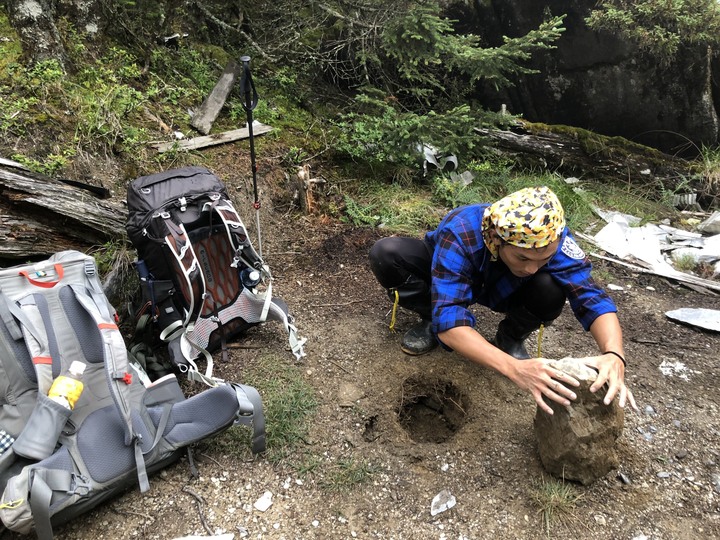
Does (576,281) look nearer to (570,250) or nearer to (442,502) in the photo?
(570,250)

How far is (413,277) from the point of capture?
3.13m

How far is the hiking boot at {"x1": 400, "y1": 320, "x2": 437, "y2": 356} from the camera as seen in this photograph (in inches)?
129

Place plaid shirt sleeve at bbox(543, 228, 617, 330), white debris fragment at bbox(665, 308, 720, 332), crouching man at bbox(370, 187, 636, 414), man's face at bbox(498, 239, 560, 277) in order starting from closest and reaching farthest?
crouching man at bbox(370, 187, 636, 414) → man's face at bbox(498, 239, 560, 277) → plaid shirt sleeve at bbox(543, 228, 617, 330) → white debris fragment at bbox(665, 308, 720, 332)

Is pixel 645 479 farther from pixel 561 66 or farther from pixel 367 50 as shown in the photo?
pixel 561 66

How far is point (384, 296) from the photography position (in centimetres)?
395

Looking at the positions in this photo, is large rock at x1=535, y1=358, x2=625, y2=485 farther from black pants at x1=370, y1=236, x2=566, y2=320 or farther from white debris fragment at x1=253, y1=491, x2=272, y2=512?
white debris fragment at x1=253, y1=491, x2=272, y2=512

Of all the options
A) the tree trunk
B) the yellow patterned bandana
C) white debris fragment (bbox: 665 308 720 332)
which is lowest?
white debris fragment (bbox: 665 308 720 332)

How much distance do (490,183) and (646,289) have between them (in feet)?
6.32

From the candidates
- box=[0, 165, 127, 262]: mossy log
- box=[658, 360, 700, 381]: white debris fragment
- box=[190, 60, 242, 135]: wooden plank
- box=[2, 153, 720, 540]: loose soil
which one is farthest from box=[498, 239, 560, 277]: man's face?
box=[190, 60, 242, 135]: wooden plank

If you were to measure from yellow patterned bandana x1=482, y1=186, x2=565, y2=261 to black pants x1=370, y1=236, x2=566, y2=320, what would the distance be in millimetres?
596

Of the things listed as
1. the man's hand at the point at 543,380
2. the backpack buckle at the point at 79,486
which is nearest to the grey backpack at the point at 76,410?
the backpack buckle at the point at 79,486

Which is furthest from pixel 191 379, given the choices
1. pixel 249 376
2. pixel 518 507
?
pixel 518 507

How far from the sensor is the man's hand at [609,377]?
2.04 m

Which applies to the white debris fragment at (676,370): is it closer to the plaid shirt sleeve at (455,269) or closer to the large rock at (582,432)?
the large rock at (582,432)
